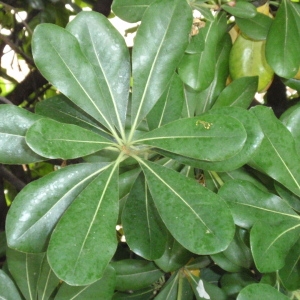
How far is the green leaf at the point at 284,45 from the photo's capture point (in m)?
0.78

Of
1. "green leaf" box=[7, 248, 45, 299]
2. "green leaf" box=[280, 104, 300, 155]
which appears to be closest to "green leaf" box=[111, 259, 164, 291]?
"green leaf" box=[7, 248, 45, 299]

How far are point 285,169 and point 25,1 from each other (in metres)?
1.08

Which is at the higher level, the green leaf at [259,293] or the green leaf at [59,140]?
the green leaf at [59,140]

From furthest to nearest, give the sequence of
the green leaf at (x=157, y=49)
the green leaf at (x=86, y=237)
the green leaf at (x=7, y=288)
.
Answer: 1. the green leaf at (x=7, y=288)
2. the green leaf at (x=157, y=49)
3. the green leaf at (x=86, y=237)

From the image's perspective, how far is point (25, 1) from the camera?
1.50 m

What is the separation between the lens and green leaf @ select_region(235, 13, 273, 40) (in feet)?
2.73

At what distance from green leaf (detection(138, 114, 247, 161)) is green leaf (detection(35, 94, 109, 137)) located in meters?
0.14

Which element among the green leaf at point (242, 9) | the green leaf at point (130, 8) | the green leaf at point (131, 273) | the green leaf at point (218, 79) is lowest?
the green leaf at point (131, 273)

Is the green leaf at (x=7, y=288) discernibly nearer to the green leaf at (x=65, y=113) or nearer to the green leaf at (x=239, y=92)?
the green leaf at (x=65, y=113)

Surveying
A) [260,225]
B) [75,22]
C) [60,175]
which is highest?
[75,22]

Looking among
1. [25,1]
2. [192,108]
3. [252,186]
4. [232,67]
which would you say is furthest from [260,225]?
[25,1]

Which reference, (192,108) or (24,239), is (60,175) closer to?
(24,239)

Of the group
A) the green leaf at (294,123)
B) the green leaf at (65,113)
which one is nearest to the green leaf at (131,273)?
the green leaf at (65,113)

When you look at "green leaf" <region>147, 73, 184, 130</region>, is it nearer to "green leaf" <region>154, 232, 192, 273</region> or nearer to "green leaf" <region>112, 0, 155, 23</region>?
"green leaf" <region>112, 0, 155, 23</region>
